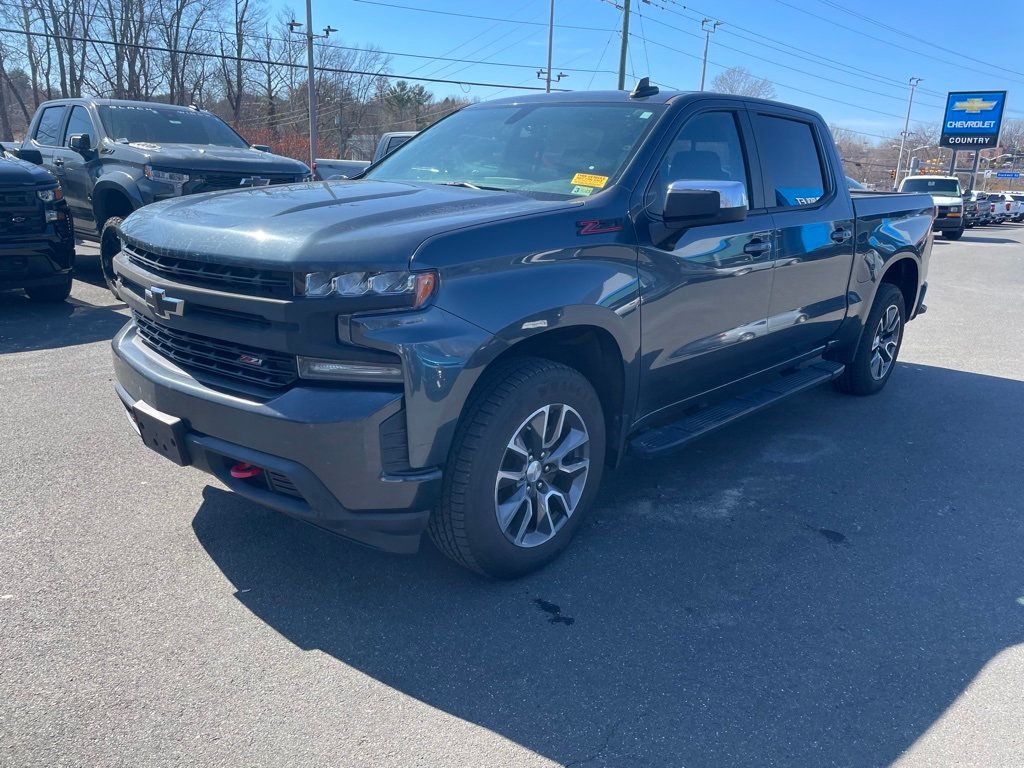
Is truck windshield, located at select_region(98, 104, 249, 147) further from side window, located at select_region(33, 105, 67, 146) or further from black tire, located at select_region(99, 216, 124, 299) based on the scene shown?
black tire, located at select_region(99, 216, 124, 299)

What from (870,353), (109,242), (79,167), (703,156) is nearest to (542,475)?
(703,156)

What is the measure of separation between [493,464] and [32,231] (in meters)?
6.33

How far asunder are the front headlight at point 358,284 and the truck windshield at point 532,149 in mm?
1128

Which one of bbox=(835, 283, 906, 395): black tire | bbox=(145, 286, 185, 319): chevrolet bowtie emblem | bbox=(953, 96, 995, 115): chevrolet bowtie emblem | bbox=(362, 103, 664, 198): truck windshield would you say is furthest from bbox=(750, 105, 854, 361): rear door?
bbox=(953, 96, 995, 115): chevrolet bowtie emblem

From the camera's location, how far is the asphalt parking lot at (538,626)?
2.44 metres

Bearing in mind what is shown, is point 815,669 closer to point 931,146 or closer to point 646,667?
point 646,667

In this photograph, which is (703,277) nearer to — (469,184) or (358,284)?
(469,184)

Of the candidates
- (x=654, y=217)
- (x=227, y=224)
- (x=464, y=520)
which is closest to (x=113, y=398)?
(x=227, y=224)

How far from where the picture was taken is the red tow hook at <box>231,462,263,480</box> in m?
2.87

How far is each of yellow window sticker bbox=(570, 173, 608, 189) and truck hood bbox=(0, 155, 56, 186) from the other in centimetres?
594

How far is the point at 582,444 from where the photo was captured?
3.41 metres

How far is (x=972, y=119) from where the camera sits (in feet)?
175

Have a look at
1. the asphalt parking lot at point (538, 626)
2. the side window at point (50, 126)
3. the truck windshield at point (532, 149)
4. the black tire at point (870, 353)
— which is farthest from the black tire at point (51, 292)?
the black tire at point (870, 353)

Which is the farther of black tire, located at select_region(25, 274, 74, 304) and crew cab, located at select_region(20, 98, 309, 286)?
crew cab, located at select_region(20, 98, 309, 286)
